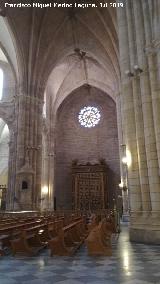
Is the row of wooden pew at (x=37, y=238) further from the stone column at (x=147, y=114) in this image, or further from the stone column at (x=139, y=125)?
the stone column at (x=147, y=114)

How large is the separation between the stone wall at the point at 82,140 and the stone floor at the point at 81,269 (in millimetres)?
24809

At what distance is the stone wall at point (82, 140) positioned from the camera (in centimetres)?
3089

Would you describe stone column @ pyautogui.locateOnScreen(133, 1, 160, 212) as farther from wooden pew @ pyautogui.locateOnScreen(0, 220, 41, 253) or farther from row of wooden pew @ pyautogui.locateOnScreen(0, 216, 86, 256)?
wooden pew @ pyautogui.locateOnScreen(0, 220, 41, 253)

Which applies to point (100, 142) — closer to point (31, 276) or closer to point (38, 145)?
point (38, 145)

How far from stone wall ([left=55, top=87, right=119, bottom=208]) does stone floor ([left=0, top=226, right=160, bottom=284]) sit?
24.8 meters

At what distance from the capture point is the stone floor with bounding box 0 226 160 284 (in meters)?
4.02

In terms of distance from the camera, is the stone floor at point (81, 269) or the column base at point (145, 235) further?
the column base at point (145, 235)

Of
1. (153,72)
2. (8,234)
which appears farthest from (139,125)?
(8,234)

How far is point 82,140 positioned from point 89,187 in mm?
5995

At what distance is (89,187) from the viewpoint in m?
30.0

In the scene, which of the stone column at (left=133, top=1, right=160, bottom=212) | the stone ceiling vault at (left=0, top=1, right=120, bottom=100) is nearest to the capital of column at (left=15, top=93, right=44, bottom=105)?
the stone ceiling vault at (left=0, top=1, right=120, bottom=100)

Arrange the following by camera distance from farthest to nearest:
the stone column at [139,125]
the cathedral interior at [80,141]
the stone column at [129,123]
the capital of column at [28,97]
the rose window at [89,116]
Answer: the rose window at [89,116] < the capital of column at [28,97] < the stone column at [129,123] < the stone column at [139,125] < the cathedral interior at [80,141]

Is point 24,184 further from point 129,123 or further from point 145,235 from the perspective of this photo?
point 145,235

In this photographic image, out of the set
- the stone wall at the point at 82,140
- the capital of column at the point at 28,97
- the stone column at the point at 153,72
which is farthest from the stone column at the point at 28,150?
the stone column at the point at 153,72
